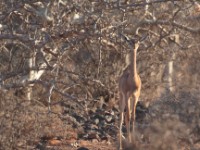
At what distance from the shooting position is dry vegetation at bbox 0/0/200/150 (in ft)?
24.8

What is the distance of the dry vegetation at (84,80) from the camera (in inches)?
298

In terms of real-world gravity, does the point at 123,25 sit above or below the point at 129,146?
above

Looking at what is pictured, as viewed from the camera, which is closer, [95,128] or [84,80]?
[95,128]

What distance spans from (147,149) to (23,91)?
13.5 ft

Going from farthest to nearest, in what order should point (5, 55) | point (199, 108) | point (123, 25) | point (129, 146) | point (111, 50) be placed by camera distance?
point (5, 55) < point (111, 50) < point (123, 25) < point (199, 108) < point (129, 146)

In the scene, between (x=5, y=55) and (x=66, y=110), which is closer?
(x=66, y=110)

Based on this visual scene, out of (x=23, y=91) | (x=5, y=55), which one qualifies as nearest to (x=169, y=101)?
(x=23, y=91)

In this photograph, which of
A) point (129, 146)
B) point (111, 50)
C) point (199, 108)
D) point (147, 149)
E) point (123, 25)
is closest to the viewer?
point (147, 149)

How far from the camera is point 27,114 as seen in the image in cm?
787

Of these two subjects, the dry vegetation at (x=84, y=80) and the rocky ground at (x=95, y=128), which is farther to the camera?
the dry vegetation at (x=84, y=80)

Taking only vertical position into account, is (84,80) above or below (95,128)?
above

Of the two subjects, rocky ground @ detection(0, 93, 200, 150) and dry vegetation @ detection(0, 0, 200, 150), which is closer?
rocky ground @ detection(0, 93, 200, 150)

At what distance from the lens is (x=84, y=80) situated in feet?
31.3

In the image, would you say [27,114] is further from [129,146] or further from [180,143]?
[180,143]
